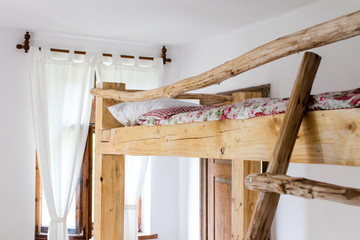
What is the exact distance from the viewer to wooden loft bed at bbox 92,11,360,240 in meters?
1.11

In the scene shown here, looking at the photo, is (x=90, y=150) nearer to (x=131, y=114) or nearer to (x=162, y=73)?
(x=162, y=73)

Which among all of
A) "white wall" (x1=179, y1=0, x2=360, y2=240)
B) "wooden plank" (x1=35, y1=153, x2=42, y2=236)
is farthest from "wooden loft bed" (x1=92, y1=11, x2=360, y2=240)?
"wooden plank" (x1=35, y1=153, x2=42, y2=236)

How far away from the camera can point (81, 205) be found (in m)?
4.06

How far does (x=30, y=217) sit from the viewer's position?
3.82 meters

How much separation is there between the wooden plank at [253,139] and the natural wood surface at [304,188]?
0.14 metres

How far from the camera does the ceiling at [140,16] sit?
303 cm

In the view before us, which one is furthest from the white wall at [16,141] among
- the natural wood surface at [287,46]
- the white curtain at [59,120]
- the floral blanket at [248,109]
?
the natural wood surface at [287,46]

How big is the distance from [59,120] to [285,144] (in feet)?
9.79

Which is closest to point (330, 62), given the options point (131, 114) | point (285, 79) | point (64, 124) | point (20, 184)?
point (285, 79)

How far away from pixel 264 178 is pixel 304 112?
24 centimetres

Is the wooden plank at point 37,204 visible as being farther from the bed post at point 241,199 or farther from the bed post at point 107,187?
the bed post at point 241,199

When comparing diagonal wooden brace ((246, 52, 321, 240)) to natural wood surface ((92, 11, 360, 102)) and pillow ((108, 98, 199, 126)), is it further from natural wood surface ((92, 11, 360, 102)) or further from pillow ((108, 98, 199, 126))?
pillow ((108, 98, 199, 126))

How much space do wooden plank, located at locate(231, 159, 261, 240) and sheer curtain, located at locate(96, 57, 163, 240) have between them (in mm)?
1941

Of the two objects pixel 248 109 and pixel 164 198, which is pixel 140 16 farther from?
pixel 248 109
